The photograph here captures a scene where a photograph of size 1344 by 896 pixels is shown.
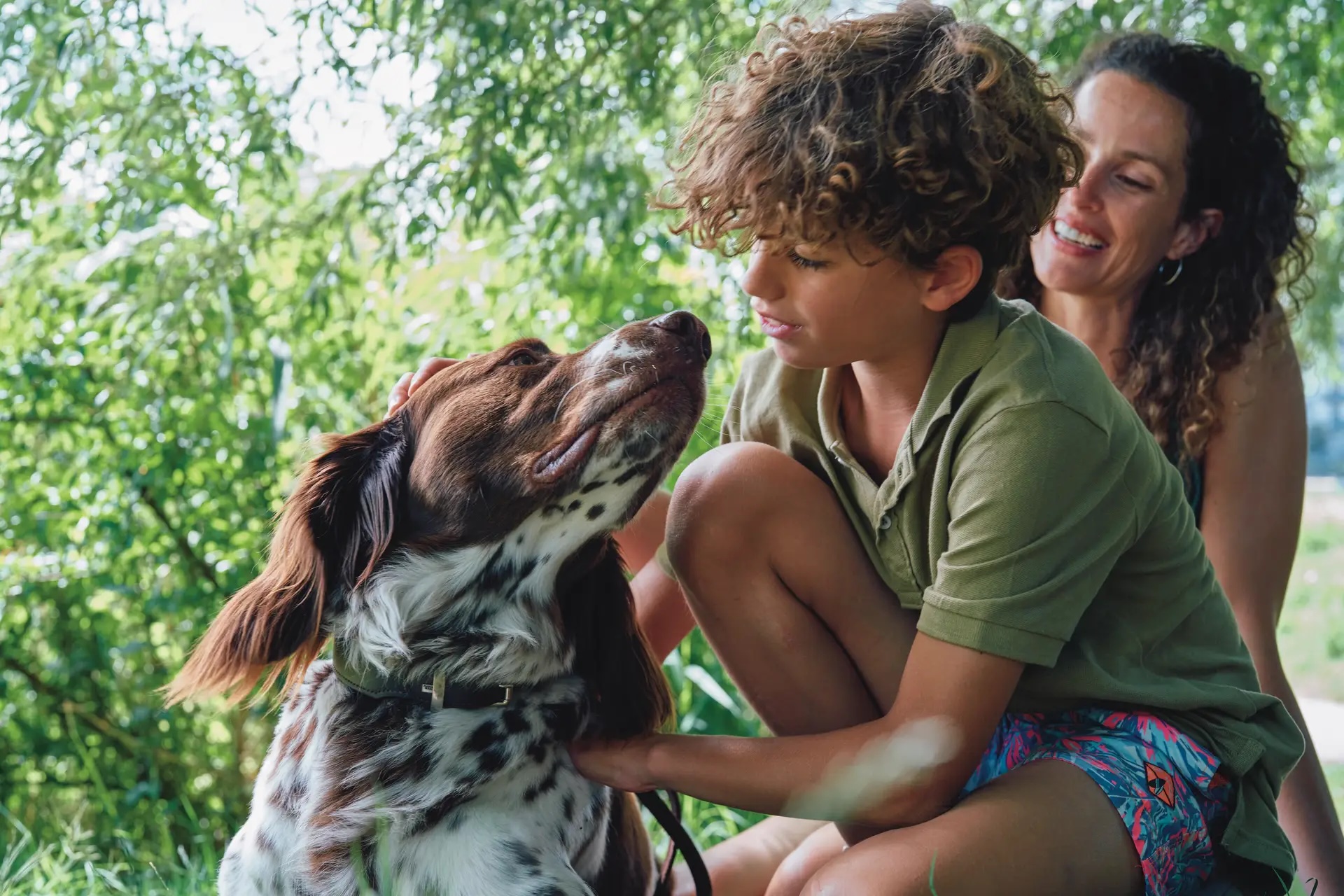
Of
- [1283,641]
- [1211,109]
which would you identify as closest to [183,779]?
[1211,109]

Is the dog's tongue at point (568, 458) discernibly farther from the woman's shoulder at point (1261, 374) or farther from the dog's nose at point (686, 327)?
the woman's shoulder at point (1261, 374)

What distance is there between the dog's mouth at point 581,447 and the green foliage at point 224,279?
1.55 metres

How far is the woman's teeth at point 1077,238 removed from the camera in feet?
8.31

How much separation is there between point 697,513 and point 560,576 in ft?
0.84

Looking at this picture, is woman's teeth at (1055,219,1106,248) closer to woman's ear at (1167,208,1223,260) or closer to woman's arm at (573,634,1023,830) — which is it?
woman's ear at (1167,208,1223,260)

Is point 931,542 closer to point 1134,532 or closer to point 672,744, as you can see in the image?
point 1134,532

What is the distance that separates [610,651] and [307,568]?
0.47m

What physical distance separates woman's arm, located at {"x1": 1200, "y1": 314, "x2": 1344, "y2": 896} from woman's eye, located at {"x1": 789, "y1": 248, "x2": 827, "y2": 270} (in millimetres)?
1044

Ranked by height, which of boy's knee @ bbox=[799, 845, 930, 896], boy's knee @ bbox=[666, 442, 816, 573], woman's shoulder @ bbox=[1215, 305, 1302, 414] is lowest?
boy's knee @ bbox=[799, 845, 930, 896]

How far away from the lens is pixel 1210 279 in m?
2.59

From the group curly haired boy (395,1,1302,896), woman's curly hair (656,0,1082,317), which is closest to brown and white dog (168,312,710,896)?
curly haired boy (395,1,1302,896)

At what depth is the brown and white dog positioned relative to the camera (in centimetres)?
178

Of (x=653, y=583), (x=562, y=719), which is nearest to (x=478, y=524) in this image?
(x=562, y=719)

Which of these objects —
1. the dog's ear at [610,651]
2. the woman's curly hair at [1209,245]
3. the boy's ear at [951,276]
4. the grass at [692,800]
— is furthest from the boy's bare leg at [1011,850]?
the grass at [692,800]
